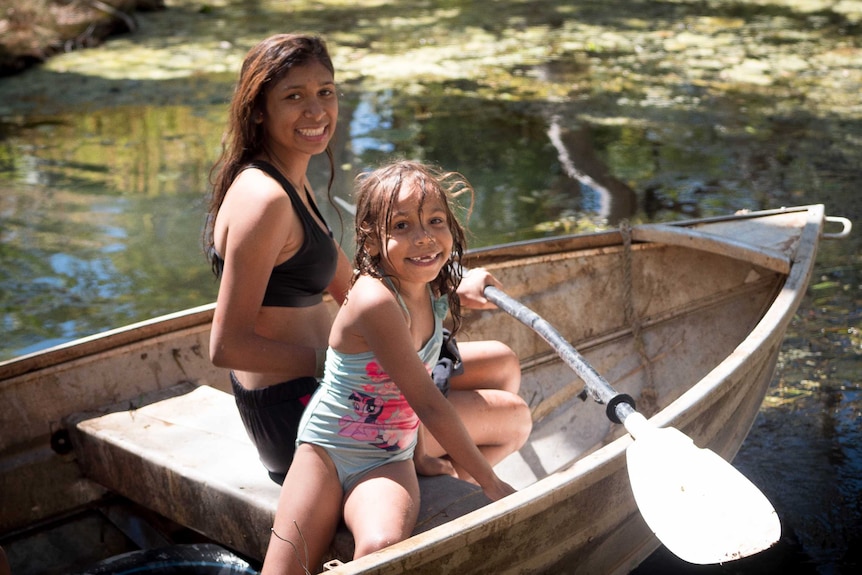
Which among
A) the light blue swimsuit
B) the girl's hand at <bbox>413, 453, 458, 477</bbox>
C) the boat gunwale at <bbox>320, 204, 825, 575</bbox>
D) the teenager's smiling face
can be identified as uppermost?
the teenager's smiling face

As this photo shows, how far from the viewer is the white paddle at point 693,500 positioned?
1919mm

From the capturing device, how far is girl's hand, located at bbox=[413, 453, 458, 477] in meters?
2.31

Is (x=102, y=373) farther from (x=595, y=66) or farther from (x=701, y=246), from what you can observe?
(x=595, y=66)

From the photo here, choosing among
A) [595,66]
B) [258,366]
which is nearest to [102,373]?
[258,366]

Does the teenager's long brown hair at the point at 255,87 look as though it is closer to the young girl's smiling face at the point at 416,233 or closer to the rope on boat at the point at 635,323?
the young girl's smiling face at the point at 416,233

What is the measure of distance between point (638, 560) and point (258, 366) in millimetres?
1132

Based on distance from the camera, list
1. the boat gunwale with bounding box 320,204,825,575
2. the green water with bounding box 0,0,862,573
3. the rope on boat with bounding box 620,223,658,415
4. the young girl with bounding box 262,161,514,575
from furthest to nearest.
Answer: the green water with bounding box 0,0,862,573, the rope on boat with bounding box 620,223,658,415, the young girl with bounding box 262,161,514,575, the boat gunwale with bounding box 320,204,825,575

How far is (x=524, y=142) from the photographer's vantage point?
7016mm

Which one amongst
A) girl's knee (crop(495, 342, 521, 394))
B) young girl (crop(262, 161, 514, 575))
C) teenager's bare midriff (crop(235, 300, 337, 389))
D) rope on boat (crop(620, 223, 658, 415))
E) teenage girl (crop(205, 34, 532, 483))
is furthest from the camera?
rope on boat (crop(620, 223, 658, 415))

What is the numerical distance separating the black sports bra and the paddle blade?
2.64ft

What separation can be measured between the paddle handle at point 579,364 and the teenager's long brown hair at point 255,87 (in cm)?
77

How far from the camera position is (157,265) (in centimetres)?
532

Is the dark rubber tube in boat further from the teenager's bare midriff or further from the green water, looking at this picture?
the green water

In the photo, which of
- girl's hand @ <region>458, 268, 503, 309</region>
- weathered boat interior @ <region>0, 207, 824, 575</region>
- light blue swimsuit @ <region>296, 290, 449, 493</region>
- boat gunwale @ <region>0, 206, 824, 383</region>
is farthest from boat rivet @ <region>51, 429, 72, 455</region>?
girl's hand @ <region>458, 268, 503, 309</region>
